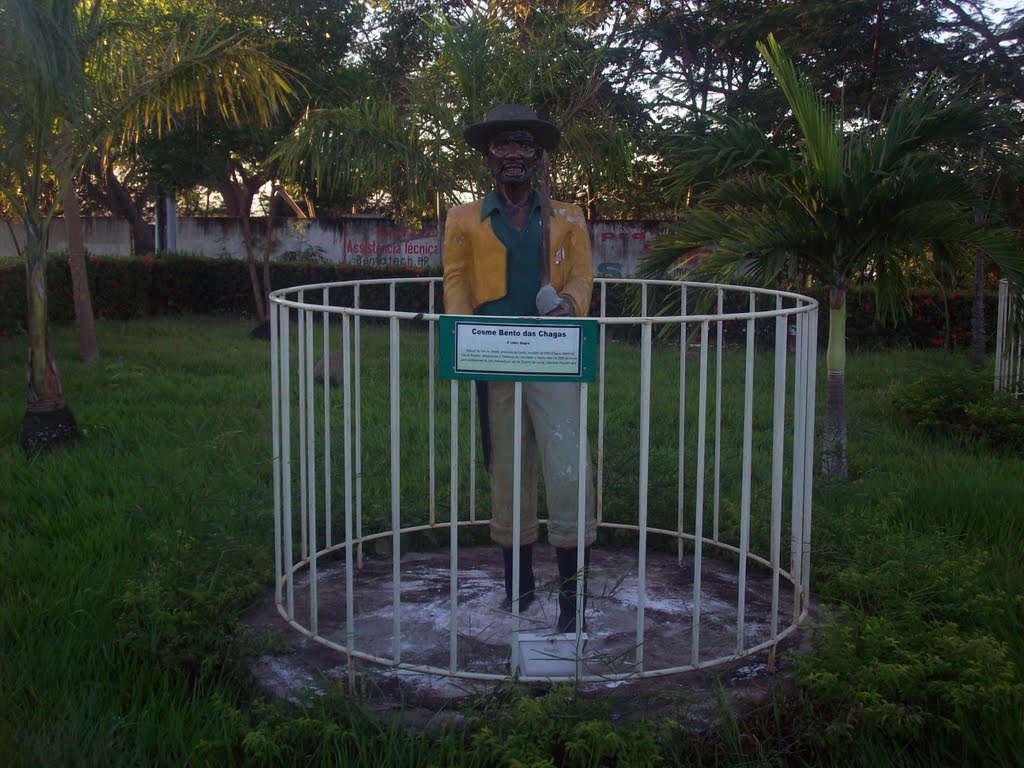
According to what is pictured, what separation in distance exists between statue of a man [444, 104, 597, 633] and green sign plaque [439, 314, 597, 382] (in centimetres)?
53

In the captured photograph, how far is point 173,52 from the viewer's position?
6.82m

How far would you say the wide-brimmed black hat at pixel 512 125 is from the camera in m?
3.48

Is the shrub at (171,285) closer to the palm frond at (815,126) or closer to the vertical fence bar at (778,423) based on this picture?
the palm frond at (815,126)

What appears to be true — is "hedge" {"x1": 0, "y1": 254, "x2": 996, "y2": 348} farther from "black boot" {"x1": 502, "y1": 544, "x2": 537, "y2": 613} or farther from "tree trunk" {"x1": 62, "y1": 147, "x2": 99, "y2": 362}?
"black boot" {"x1": 502, "y1": 544, "x2": 537, "y2": 613}

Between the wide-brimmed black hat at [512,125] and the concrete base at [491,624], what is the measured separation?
149 centimetres

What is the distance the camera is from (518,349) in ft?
9.57

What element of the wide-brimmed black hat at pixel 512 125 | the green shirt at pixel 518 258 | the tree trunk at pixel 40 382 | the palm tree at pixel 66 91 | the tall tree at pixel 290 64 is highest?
the tall tree at pixel 290 64

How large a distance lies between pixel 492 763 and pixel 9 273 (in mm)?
10923

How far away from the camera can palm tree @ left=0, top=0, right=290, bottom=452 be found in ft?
19.6

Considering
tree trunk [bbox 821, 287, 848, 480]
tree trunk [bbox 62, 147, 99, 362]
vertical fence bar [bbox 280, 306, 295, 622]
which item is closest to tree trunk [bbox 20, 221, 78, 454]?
vertical fence bar [bbox 280, 306, 295, 622]

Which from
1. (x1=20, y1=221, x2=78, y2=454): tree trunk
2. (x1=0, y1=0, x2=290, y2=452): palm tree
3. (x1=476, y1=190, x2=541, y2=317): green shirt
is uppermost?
(x1=0, y1=0, x2=290, y2=452): palm tree

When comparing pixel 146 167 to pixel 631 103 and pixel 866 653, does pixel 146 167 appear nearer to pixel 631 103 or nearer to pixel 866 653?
pixel 631 103

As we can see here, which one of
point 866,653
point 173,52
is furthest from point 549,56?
point 866,653

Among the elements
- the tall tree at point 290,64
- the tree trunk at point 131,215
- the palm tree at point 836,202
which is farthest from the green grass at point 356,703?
the tree trunk at point 131,215
